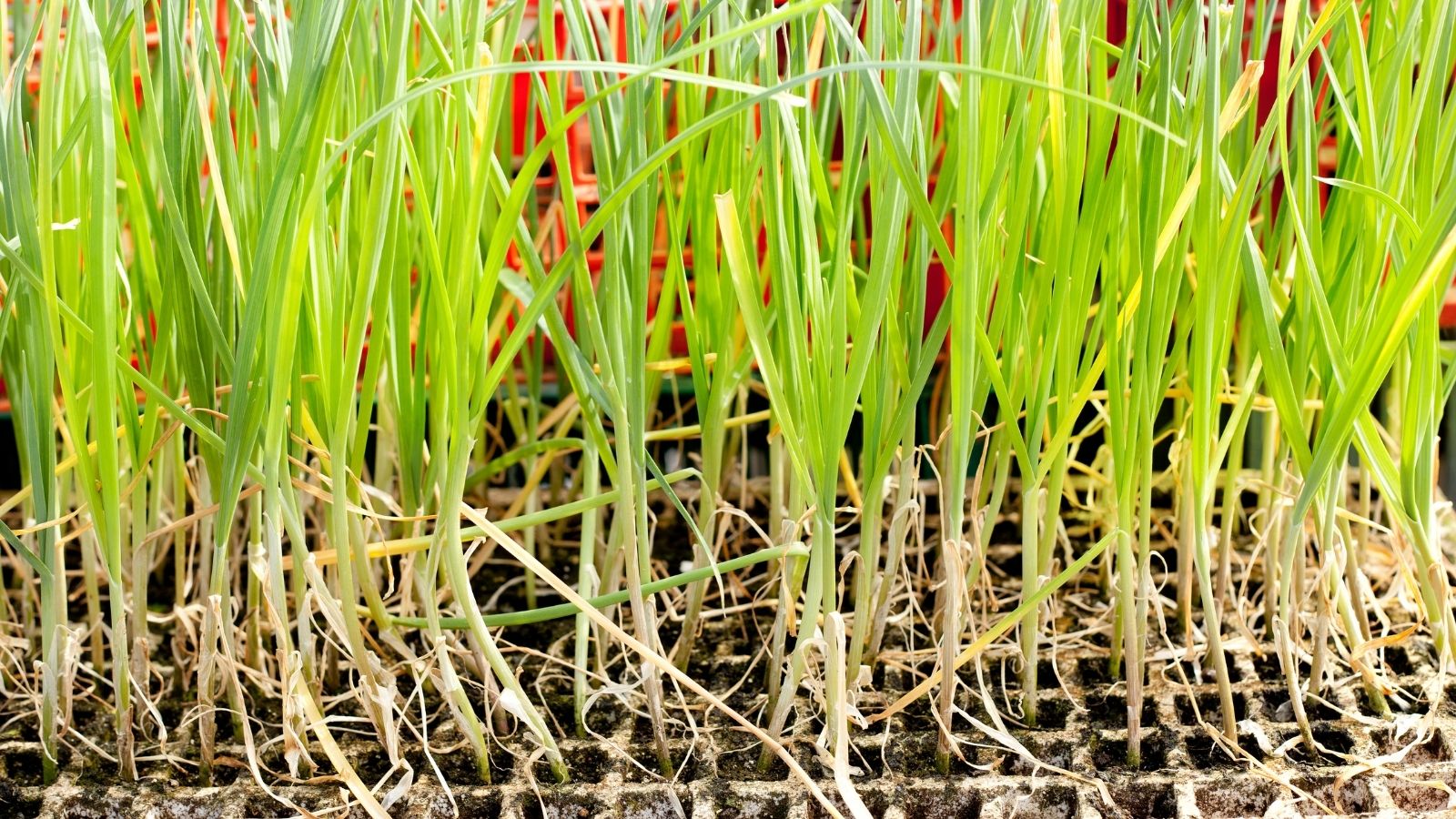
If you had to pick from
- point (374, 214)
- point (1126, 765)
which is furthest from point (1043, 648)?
point (374, 214)

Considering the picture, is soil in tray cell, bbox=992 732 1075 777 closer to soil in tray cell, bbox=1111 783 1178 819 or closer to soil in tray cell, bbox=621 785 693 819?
soil in tray cell, bbox=1111 783 1178 819

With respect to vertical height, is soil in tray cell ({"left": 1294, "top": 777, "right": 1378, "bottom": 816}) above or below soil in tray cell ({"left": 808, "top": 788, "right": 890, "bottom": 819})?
above

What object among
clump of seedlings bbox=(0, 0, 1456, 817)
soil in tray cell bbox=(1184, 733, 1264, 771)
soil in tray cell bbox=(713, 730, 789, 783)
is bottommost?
soil in tray cell bbox=(713, 730, 789, 783)

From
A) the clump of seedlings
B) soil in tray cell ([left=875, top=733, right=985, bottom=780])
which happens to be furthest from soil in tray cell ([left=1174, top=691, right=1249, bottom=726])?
soil in tray cell ([left=875, top=733, right=985, bottom=780])

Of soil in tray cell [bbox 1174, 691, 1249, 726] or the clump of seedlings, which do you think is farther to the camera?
soil in tray cell [bbox 1174, 691, 1249, 726]

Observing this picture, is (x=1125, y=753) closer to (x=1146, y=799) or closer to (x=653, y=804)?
(x=1146, y=799)

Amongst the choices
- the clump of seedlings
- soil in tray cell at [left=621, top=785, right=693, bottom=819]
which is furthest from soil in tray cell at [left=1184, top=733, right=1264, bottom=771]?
soil in tray cell at [left=621, top=785, right=693, bottom=819]

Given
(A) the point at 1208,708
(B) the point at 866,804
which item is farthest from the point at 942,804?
(A) the point at 1208,708

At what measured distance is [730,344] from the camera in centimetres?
53

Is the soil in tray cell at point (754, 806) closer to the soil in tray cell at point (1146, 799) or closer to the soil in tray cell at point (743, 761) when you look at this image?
the soil in tray cell at point (743, 761)

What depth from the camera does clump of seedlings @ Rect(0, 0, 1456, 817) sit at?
433 millimetres

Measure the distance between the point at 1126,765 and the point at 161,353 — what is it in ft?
1.54

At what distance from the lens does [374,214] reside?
0.42 metres

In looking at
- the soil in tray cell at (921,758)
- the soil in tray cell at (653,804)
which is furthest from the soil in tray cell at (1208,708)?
the soil in tray cell at (653,804)
